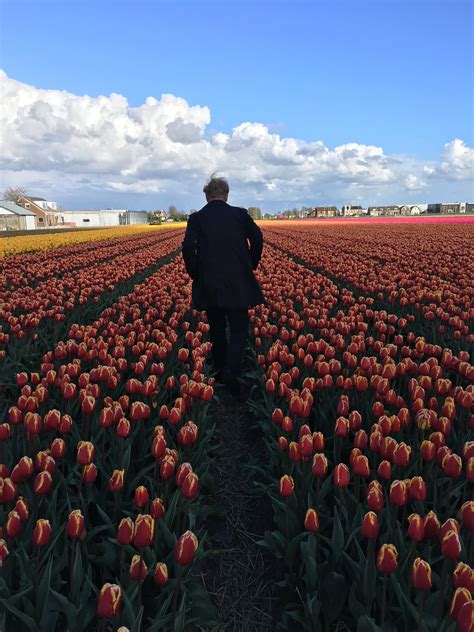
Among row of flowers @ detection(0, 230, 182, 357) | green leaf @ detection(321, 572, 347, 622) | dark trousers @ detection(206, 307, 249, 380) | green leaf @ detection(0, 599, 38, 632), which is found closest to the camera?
green leaf @ detection(0, 599, 38, 632)

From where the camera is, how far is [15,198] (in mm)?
121750

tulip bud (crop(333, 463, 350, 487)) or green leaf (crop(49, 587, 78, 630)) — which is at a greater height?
tulip bud (crop(333, 463, 350, 487))

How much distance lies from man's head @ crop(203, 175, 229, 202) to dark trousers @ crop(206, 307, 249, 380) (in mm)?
1331

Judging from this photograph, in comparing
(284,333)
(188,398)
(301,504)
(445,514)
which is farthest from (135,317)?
(445,514)

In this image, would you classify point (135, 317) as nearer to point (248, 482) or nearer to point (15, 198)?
point (248, 482)

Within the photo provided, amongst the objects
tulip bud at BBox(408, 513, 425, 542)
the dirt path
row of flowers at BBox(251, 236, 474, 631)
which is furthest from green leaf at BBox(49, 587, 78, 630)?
tulip bud at BBox(408, 513, 425, 542)

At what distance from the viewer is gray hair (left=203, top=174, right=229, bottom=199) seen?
221 inches

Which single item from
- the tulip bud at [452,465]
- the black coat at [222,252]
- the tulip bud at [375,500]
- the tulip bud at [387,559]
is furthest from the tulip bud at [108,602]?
the black coat at [222,252]

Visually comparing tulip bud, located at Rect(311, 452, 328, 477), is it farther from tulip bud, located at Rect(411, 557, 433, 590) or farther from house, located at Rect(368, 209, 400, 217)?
house, located at Rect(368, 209, 400, 217)

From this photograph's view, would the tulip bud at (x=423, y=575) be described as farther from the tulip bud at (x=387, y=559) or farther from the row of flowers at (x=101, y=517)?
the row of flowers at (x=101, y=517)

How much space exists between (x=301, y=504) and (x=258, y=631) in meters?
0.68

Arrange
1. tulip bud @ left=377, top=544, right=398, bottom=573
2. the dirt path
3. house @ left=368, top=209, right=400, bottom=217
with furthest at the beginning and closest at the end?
house @ left=368, top=209, right=400, bottom=217 < the dirt path < tulip bud @ left=377, top=544, right=398, bottom=573

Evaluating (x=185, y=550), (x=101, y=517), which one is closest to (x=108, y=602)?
(x=185, y=550)

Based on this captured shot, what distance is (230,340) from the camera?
18.9 ft
